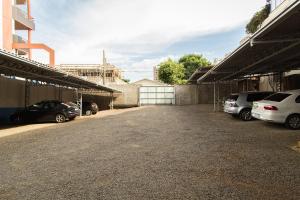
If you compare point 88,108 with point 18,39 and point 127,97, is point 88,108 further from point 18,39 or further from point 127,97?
point 127,97

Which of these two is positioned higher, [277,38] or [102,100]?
[277,38]

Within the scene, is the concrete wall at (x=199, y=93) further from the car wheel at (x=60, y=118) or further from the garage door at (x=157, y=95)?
the car wheel at (x=60, y=118)

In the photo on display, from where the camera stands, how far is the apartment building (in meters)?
25.2

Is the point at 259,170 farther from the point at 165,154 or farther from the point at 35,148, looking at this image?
the point at 35,148

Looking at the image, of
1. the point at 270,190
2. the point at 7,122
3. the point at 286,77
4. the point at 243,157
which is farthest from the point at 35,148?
the point at 286,77

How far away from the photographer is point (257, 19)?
34.4 metres

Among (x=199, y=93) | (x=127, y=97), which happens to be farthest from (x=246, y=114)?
(x=127, y=97)

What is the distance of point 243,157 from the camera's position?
7.20 metres

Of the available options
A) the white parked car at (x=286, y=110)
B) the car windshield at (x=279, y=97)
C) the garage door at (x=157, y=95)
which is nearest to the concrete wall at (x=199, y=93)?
the garage door at (x=157, y=95)

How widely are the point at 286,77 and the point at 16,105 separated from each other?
1932 centimetres

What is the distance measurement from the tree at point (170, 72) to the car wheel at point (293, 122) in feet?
153

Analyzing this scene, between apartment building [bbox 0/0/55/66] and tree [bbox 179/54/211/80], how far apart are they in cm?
3748

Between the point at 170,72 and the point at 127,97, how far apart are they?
65.4ft

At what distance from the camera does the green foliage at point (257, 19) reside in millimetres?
32184
